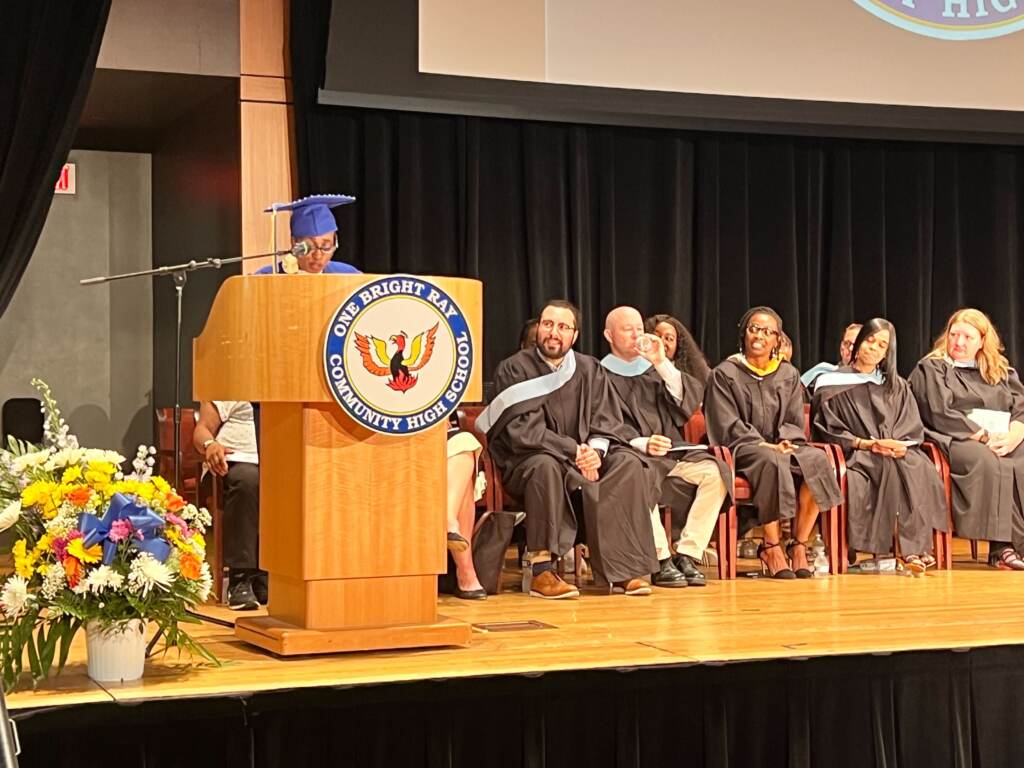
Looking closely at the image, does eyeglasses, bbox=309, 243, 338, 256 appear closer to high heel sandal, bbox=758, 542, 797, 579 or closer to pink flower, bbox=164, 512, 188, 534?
pink flower, bbox=164, 512, 188, 534

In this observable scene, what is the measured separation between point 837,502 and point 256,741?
11.8 feet

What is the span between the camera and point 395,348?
371 centimetres

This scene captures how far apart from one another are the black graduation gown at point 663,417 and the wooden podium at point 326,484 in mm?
2263

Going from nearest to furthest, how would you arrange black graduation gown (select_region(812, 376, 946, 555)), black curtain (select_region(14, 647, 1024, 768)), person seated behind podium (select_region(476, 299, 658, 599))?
black curtain (select_region(14, 647, 1024, 768)) → person seated behind podium (select_region(476, 299, 658, 599)) → black graduation gown (select_region(812, 376, 946, 555))

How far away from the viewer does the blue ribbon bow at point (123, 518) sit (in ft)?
10.8

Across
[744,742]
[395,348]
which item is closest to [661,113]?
[395,348]

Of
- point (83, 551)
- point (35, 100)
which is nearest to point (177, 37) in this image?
point (35, 100)

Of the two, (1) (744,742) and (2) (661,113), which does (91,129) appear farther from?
(1) (744,742)

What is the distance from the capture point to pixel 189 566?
3.38 metres

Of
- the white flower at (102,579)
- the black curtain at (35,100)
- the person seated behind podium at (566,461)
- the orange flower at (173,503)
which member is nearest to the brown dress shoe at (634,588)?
the person seated behind podium at (566,461)

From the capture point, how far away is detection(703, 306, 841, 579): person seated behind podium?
19.7ft

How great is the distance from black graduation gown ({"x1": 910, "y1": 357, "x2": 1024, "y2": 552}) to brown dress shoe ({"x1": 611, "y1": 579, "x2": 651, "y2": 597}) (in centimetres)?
182

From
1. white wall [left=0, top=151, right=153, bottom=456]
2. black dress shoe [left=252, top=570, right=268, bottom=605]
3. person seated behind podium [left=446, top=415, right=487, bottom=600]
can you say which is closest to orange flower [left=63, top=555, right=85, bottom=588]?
black dress shoe [left=252, top=570, right=268, bottom=605]

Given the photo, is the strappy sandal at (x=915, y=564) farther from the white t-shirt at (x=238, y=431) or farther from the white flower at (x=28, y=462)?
the white flower at (x=28, y=462)
